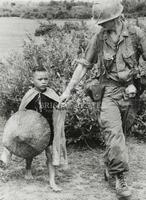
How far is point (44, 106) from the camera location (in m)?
5.90

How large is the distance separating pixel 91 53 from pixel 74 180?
5.01 feet

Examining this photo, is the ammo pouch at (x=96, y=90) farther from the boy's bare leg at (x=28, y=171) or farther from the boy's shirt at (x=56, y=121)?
the boy's bare leg at (x=28, y=171)

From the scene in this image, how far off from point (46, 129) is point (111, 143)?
803 mm

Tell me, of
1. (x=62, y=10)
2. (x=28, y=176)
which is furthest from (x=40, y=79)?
(x=62, y=10)

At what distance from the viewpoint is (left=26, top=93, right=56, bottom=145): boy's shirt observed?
587 centimetres

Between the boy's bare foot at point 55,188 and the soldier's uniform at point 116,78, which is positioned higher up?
the soldier's uniform at point 116,78

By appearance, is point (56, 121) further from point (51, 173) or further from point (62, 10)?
point (62, 10)

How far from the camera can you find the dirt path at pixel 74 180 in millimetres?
5586

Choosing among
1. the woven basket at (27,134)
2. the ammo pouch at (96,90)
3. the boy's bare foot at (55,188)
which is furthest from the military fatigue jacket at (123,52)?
the boy's bare foot at (55,188)

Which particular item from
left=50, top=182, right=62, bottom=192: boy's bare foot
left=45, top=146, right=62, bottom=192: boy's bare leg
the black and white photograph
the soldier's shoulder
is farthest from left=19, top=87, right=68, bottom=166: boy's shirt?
the soldier's shoulder

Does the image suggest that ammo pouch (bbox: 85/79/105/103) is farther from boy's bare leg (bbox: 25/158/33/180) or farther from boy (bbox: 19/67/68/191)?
boy's bare leg (bbox: 25/158/33/180)

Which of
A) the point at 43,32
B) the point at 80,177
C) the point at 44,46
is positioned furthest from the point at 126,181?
the point at 43,32

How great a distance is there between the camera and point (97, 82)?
5750 mm

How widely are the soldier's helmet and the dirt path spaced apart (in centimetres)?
187
